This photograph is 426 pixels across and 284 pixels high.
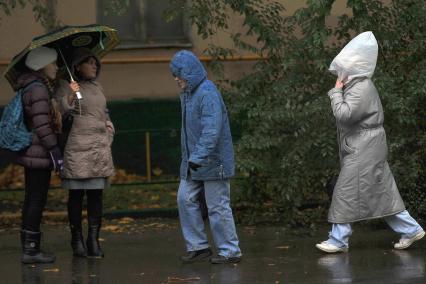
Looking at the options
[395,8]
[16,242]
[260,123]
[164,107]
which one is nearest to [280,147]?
[260,123]

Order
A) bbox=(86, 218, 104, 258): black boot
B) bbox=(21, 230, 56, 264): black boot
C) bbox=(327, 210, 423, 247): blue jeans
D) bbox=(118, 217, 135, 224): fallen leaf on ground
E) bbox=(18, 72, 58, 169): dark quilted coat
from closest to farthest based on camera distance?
bbox=(18, 72, 58, 169): dark quilted coat, bbox=(21, 230, 56, 264): black boot, bbox=(327, 210, 423, 247): blue jeans, bbox=(86, 218, 104, 258): black boot, bbox=(118, 217, 135, 224): fallen leaf on ground

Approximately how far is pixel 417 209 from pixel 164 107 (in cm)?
518

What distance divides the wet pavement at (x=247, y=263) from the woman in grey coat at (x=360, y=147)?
38 cm

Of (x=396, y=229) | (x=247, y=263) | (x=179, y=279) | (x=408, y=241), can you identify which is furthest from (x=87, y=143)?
(x=408, y=241)

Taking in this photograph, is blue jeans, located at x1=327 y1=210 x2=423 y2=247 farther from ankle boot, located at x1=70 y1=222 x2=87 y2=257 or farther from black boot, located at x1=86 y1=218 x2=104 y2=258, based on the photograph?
ankle boot, located at x1=70 y1=222 x2=87 y2=257

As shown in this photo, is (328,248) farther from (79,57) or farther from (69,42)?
(69,42)

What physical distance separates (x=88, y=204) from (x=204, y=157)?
133 cm

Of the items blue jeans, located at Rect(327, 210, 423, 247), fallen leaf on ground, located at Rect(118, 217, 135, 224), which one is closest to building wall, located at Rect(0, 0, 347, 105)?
fallen leaf on ground, located at Rect(118, 217, 135, 224)

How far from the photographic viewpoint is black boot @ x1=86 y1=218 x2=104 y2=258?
9000mm

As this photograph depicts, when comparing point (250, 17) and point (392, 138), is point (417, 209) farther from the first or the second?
point (250, 17)

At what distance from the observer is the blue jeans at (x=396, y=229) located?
889cm

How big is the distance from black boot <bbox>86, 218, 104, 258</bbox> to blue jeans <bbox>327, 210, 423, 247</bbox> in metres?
1.92

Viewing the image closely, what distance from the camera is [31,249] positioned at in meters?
8.77

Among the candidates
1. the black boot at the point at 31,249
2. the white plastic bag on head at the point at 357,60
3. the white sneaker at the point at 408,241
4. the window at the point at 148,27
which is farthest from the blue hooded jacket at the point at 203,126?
the window at the point at 148,27
